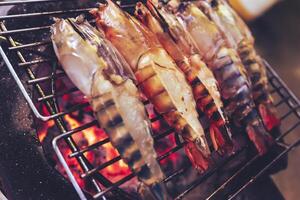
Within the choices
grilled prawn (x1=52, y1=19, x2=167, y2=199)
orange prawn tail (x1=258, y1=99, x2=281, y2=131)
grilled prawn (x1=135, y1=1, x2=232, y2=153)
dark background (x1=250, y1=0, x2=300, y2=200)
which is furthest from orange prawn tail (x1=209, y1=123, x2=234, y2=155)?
dark background (x1=250, y1=0, x2=300, y2=200)

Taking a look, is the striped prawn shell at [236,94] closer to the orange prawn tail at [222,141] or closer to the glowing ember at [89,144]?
the orange prawn tail at [222,141]

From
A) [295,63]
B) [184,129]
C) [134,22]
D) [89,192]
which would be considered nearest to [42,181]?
[89,192]

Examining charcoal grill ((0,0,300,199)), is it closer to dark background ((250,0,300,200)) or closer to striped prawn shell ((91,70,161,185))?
striped prawn shell ((91,70,161,185))

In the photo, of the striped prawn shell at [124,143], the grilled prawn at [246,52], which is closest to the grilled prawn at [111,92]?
the striped prawn shell at [124,143]

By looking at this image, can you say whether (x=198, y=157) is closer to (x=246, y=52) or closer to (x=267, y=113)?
(x=267, y=113)

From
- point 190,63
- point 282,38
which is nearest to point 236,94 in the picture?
point 190,63
